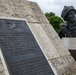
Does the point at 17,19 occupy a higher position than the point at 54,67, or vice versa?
the point at 17,19

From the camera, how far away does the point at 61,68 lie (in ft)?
16.7

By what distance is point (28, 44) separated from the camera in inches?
187

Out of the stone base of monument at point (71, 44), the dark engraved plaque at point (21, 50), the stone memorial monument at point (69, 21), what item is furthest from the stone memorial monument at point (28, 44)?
the stone memorial monument at point (69, 21)

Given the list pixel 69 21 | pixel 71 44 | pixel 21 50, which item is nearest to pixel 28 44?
pixel 21 50

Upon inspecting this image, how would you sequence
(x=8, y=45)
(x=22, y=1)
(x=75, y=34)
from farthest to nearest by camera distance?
(x=75, y=34) < (x=22, y=1) < (x=8, y=45)

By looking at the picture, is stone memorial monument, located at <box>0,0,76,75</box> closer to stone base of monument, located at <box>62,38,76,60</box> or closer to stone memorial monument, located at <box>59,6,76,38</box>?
stone base of monument, located at <box>62,38,76,60</box>

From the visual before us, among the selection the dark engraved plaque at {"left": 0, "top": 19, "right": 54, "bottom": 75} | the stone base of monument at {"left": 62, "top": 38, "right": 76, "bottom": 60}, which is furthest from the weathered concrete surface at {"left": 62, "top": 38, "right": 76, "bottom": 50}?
the dark engraved plaque at {"left": 0, "top": 19, "right": 54, "bottom": 75}

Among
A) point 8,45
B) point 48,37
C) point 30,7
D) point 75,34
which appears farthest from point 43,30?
point 75,34

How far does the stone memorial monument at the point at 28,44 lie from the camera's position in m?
4.18

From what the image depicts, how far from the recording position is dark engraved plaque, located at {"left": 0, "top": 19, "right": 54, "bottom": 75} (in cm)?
412

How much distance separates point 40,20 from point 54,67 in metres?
1.42

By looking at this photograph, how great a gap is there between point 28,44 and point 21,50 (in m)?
0.31

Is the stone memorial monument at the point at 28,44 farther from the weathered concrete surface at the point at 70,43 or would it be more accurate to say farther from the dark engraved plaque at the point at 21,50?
the weathered concrete surface at the point at 70,43

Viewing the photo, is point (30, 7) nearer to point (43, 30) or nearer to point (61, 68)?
point (43, 30)
